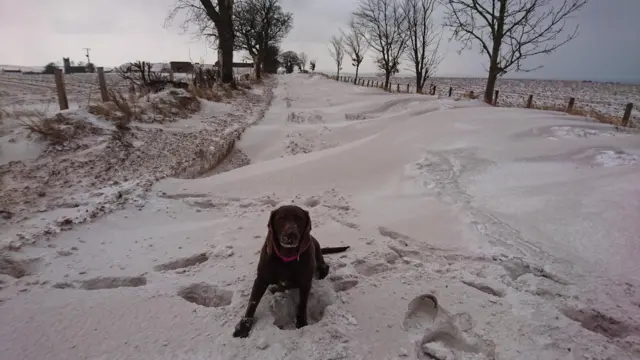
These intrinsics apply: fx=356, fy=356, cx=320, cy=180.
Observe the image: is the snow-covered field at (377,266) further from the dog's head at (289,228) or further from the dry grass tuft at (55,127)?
the dry grass tuft at (55,127)

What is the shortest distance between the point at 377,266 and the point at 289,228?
1.21 m

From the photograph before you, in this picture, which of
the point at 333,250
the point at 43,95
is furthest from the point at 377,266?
the point at 43,95

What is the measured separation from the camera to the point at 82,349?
2215mm

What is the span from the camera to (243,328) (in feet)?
7.77

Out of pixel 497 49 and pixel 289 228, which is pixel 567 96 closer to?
pixel 497 49

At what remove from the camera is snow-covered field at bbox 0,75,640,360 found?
90.4 inches

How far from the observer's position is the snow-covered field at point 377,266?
7.53ft

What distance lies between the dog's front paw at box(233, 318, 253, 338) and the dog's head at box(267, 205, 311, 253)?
500 mm

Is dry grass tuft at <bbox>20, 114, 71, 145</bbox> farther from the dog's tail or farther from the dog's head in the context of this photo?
the dog's head

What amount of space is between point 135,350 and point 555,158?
237 inches

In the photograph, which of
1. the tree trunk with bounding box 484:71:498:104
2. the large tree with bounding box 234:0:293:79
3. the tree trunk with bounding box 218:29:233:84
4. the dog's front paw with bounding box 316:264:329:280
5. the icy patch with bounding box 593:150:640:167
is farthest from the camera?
the large tree with bounding box 234:0:293:79

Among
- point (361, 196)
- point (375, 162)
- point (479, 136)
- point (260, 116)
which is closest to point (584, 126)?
point (479, 136)

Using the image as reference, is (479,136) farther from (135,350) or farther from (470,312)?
(135,350)

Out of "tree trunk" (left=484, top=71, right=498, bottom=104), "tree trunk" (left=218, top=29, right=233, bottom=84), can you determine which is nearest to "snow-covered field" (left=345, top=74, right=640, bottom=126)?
"tree trunk" (left=484, top=71, right=498, bottom=104)
